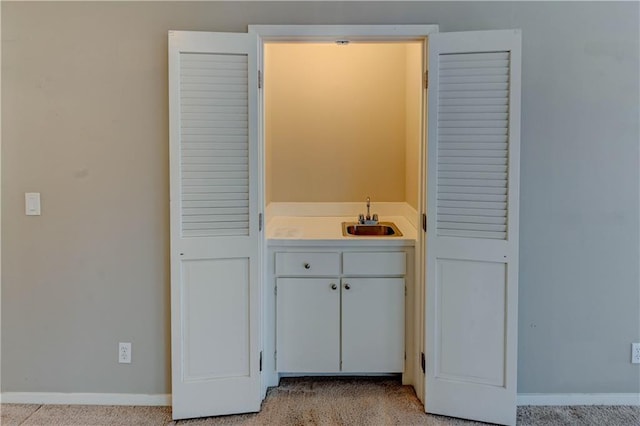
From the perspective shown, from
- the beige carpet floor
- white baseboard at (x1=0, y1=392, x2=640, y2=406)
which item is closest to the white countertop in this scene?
the beige carpet floor

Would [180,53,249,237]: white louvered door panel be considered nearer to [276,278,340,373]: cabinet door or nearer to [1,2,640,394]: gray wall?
[1,2,640,394]: gray wall

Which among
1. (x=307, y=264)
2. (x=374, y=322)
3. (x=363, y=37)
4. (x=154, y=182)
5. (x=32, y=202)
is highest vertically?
(x=363, y=37)

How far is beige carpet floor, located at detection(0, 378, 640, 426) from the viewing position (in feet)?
7.44

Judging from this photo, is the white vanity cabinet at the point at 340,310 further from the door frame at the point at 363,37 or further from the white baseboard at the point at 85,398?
the white baseboard at the point at 85,398

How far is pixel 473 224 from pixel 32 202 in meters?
2.34

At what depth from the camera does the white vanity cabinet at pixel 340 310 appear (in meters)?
2.60

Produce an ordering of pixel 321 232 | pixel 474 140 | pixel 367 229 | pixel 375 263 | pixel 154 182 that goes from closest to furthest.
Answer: pixel 474 140 < pixel 154 182 < pixel 375 263 < pixel 321 232 < pixel 367 229

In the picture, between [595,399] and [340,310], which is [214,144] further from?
[595,399]

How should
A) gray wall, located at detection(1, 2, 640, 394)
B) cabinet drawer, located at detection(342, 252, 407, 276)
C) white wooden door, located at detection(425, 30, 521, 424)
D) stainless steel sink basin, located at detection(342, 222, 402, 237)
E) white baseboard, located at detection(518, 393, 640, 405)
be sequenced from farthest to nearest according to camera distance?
stainless steel sink basin, located at detection(342, 222, 402, 237), cabinet drawer, located at detection(342, 252, 407, 276), white baseboard, located at detection(518, 393, 640, 405), gray wall, located at detection(1, 2, 640, 394), white wooden door, located at detection(425, 30, 521, 424)

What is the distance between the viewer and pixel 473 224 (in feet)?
7.32

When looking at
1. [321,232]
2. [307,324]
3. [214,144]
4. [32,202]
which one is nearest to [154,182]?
[214,144]

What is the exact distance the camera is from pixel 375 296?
2604 mm

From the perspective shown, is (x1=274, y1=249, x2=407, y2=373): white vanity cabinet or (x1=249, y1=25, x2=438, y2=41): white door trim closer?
(x1=249, y1=25, x2=438, y2=41): white door trim

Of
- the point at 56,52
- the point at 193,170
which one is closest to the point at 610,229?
the point at 193,170
